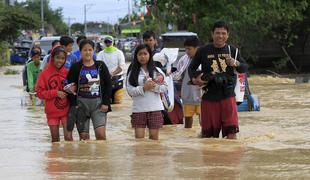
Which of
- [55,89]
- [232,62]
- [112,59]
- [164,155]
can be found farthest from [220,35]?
[112,59]

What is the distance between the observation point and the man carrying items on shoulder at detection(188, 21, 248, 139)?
7879mm

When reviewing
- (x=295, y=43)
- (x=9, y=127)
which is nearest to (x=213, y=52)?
(x=9, y=127)

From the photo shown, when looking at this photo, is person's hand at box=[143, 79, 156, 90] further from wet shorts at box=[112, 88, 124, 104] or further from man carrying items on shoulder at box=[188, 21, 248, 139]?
wet shorts at box=[112, 88, 124, 104]

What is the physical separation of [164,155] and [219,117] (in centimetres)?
94

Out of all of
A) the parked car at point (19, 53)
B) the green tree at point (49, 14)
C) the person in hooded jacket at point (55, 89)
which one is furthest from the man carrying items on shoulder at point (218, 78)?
the green tree at point (49, 14)

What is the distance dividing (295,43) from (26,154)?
25.2 meters

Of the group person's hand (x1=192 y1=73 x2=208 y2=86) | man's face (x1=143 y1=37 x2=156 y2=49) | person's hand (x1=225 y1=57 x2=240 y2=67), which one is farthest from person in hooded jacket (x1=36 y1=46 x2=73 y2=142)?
man's face (x1=143 y1=37 x2=156 y2=49)

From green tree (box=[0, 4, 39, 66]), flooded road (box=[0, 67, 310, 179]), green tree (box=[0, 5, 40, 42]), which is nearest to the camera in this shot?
flooded road (box=[0, 67, 310, 179])

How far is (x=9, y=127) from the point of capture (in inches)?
471

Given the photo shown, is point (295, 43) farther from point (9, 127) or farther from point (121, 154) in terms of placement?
point (121, 154)

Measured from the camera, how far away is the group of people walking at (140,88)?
7.94m

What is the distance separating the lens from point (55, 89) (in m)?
8.31

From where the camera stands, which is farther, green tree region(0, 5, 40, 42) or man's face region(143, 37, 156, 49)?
green tree region(0, 5, 40, 42)

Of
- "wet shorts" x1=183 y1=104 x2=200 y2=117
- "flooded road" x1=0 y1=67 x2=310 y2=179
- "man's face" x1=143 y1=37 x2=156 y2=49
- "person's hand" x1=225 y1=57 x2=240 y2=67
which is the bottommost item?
"flooded road" x1=0 y1=67 x2=310 y2=179
